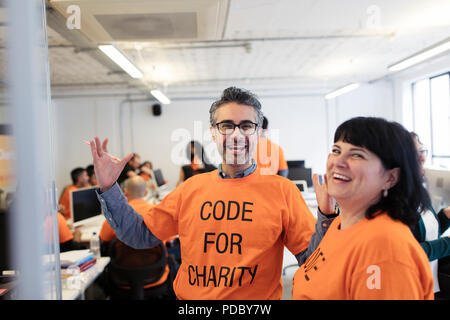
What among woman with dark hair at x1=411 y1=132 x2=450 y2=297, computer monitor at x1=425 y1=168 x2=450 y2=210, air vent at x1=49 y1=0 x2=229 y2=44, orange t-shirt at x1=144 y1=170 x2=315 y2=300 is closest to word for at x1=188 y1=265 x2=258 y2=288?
orange t-shirt at x1=144 y1=170 x2=315 y2=300

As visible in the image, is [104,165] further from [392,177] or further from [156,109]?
[156,109]

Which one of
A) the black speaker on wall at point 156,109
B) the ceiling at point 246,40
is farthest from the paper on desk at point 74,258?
the black speaker on wall at point 156,109

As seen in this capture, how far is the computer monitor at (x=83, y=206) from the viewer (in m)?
3.28

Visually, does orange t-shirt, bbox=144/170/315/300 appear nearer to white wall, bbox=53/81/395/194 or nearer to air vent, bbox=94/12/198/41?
air vent, bbox=94/12/198/41

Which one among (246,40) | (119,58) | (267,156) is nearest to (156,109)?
(246,40)

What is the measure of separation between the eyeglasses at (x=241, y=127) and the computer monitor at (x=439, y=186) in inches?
58.8

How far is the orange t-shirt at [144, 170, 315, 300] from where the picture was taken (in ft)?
3.00

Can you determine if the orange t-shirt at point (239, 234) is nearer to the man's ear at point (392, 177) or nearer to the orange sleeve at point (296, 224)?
the orange sleeve at point (296, 224)

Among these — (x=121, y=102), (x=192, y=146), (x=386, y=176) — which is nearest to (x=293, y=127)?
(x=121, y=102)
